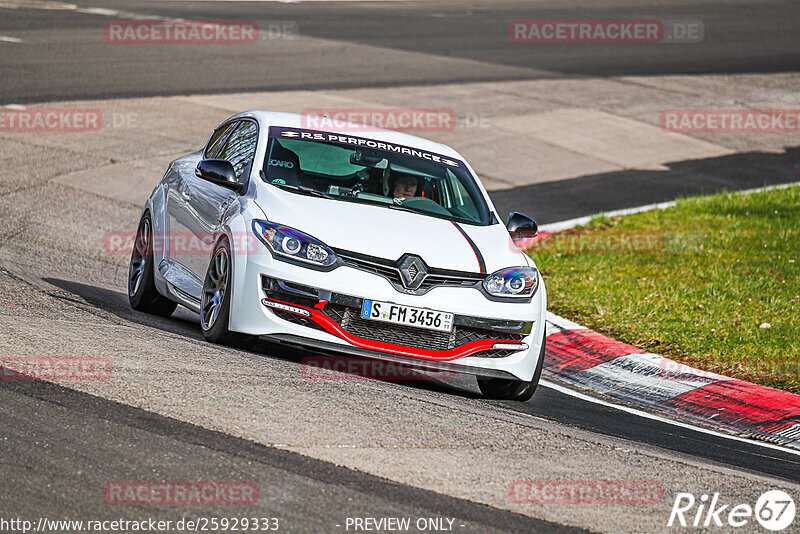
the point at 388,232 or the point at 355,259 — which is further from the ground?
the point at 388,232

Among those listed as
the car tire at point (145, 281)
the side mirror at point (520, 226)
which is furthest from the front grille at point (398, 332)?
the car tire at point (145, 281)

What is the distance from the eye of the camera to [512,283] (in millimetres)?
7402

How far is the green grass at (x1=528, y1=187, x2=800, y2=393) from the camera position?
30.4ft

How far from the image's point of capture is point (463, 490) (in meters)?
5.07

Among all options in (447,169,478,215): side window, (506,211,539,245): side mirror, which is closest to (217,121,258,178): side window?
(447,169,478,215): side window

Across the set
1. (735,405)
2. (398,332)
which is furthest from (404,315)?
(735,405)

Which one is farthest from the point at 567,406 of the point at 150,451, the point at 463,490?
the point at 150,451

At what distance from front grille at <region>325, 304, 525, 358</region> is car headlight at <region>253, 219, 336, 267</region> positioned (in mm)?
300

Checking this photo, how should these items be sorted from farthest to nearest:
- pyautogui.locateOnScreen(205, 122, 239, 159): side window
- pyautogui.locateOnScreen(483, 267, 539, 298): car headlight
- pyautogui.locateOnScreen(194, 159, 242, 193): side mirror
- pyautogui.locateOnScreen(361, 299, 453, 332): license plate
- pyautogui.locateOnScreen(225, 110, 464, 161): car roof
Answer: pyautogui.locateOnScreen(205, 122, 239, 159): side window
pyautogui.locateOnScreen(225, 110, 464, 161): car roof
pyautogui.locateOnScreen(194, 159, 242, 193): side mirror
pyautogui.locateOnScreen(483, 267, 539, 298): car headlight
pyautogui.locateOnScreen(361, 299, 453, 332): license plate

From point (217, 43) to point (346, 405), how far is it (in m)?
19.9

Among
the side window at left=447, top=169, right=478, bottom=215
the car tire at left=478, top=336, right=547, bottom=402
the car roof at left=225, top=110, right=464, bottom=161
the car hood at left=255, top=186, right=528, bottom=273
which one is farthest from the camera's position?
the car roof at left=225, top=110, right=464, bottom=161

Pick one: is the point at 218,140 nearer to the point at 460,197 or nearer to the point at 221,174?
the point at 221,174

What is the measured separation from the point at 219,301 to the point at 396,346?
1.20m

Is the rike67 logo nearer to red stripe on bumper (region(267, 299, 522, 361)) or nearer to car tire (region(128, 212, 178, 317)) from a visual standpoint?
red stripe on bumper (region(267, 299, 522, 361))
